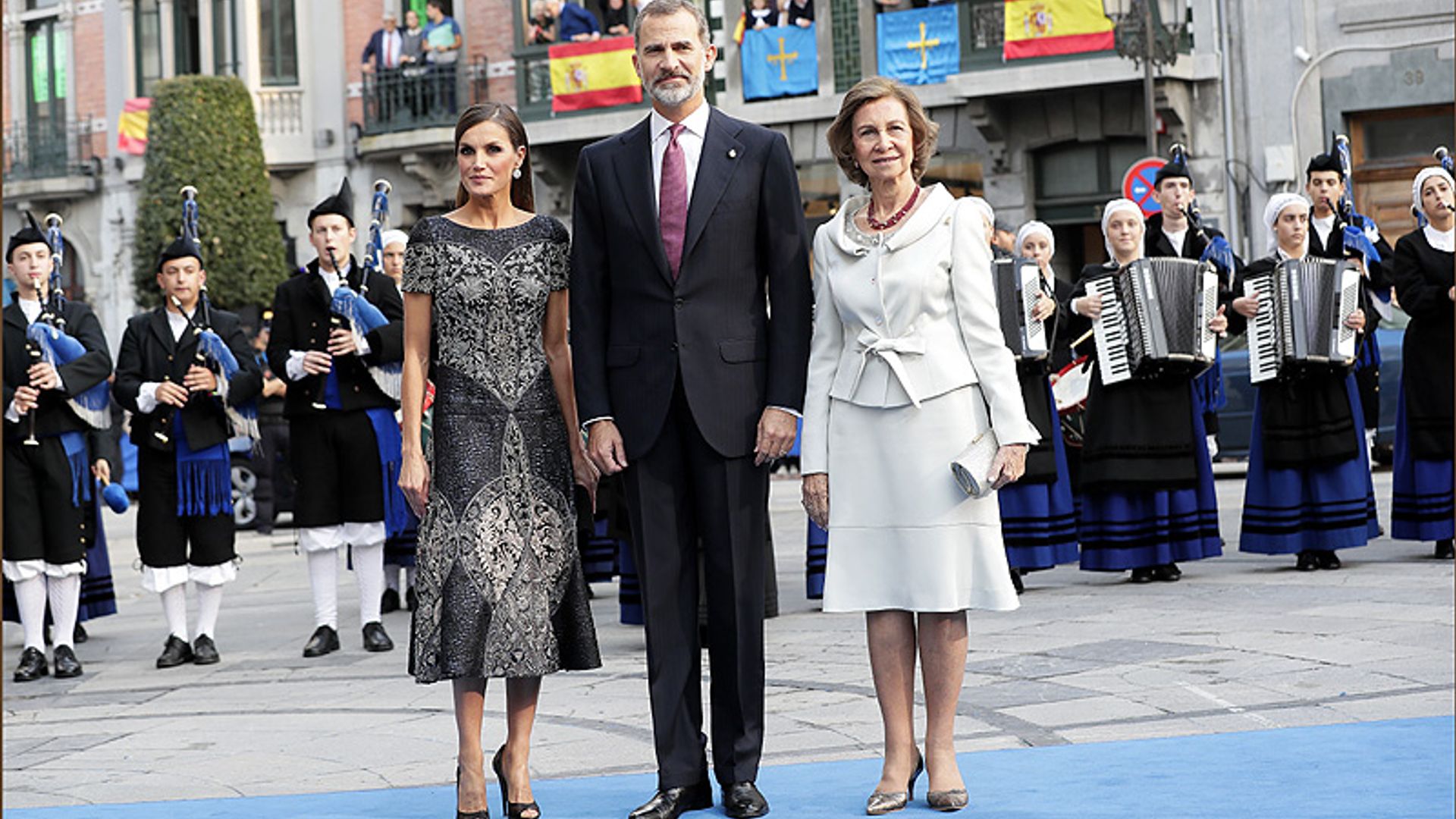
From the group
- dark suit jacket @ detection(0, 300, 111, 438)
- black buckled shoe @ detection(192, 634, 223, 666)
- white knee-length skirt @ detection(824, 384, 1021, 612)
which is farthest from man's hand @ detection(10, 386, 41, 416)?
white knee-length skirt @ detection(824, 384, 1021, 612)

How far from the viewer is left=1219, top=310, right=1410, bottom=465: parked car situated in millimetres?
19000

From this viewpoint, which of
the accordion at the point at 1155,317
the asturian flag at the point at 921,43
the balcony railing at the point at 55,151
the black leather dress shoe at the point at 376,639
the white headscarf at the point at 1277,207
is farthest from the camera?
the balcony railing at the point at 55,151

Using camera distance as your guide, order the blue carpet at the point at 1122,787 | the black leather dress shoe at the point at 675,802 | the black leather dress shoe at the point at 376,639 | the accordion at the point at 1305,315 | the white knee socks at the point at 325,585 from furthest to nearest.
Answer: the accordion at the point at 1305,315
the white knee socks at the point at 325,585
the black leather dress shoe at the point at 376,639
the black leather dress shoe at the point at 675,802
the blue carpet at the point at 1122,787

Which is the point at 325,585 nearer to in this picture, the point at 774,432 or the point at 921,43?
the point at 774,432

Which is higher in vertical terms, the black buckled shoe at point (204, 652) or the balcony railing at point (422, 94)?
the balcony railing at point (422, 94)

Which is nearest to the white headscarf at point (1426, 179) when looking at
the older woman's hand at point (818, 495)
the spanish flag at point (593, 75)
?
the older woman's hand at point (818, 495)

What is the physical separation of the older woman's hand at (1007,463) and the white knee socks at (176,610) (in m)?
5.79

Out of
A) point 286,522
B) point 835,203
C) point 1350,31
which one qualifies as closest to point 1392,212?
point 1350,31

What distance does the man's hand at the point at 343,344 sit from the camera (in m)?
10.5

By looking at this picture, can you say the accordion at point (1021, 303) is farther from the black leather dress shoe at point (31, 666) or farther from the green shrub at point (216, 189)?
the green shrub at point (216, 189)

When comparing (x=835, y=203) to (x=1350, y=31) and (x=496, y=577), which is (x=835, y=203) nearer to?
(x=1350, y=31)

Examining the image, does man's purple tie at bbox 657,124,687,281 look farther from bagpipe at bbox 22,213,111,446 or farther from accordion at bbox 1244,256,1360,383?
accordion at bbox 1244,256,1360,383

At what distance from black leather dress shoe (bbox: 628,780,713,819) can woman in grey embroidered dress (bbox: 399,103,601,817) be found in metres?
0.38

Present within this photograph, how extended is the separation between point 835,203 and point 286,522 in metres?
10.7
